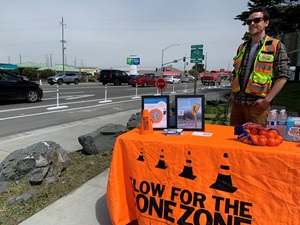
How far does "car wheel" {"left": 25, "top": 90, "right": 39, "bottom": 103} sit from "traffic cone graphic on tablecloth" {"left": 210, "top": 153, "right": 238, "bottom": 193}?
13.1 m

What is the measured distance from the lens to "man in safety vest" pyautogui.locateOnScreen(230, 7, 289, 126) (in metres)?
2.84

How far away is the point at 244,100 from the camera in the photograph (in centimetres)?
311

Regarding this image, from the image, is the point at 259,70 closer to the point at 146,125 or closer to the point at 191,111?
the point at 191,111

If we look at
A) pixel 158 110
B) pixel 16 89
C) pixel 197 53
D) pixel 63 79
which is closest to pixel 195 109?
pixel 158 110

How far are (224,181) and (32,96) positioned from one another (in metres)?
13.3

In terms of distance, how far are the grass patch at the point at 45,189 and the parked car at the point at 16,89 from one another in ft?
31.1

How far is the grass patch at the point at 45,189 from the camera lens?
3.10m

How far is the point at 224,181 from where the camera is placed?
7.72ft

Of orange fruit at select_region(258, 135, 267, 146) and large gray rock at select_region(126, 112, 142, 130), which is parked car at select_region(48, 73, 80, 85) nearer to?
large gray rock at select_region(126, 112, 142, 130)

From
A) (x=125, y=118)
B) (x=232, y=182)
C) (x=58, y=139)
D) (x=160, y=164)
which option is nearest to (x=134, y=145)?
(x=160, y=164)

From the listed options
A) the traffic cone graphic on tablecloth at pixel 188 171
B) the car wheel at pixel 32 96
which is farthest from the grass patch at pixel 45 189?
the car wheel at pixel 32 96

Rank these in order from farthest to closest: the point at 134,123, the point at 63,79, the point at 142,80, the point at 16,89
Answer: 1. the point at 63,79
2. the point at 142,80
3. the point at 16,89
4. the point at 134,123

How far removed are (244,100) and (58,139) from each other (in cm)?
483

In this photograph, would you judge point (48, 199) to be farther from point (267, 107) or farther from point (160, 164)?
point (267, 107)
